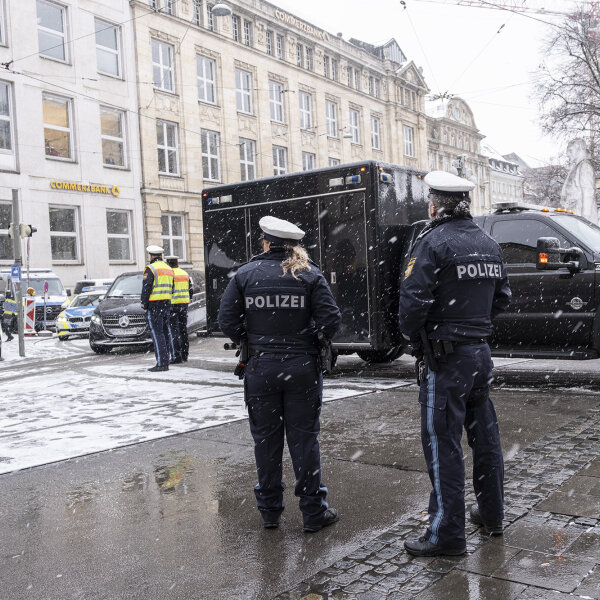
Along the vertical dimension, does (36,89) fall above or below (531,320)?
above

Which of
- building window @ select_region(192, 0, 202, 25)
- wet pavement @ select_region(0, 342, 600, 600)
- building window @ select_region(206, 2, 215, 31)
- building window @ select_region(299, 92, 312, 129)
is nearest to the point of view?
wet pavement @ select_region(0, 342, 600, 600)

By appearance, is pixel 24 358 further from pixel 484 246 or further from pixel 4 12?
pixel 4 12

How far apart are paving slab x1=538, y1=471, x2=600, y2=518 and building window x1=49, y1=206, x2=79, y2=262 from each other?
25.9 meters

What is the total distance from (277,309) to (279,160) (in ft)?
117

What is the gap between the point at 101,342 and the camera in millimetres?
15211

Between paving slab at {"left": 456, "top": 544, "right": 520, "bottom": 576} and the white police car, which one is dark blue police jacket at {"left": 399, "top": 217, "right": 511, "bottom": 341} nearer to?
paving slab at {"left": 456, "top": 544, "right": 520, "bottom": 576}

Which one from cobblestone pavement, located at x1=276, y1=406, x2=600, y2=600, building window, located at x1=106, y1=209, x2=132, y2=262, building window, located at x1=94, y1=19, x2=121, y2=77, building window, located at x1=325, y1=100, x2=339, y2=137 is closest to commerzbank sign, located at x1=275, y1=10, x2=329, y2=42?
building window, located at x1=325, y1=100, x2=339, y2=137

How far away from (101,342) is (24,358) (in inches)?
61.3

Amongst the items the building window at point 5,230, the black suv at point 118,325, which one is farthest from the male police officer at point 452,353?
the building window at point 5,230

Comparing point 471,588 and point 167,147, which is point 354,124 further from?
point 471,588

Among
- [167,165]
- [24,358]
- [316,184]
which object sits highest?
[167,165]

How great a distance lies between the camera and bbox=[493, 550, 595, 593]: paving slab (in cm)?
320

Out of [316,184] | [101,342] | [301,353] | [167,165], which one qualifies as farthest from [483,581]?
[167,165]

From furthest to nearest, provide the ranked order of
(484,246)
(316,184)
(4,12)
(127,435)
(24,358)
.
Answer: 1. (4,12)
2. (24,358)
3. (316,184)
4. (127,435)
5. (484,246)
